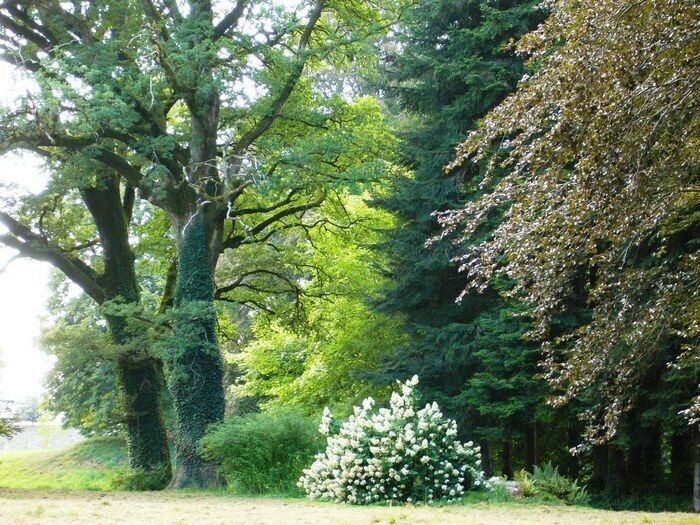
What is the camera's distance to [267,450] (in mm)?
13414

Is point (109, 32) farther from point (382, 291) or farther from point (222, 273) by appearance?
point (382, 291)

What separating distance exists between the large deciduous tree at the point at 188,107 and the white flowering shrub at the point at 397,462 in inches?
197

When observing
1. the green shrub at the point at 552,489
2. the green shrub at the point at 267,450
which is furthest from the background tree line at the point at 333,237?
the green shrub at the point at 267,450

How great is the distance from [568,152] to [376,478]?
581cm

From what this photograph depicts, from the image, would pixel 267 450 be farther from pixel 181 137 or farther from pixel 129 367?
pixel 181 137

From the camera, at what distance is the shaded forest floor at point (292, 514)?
783cm

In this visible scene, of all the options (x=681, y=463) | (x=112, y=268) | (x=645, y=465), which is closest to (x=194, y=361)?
(x=112, y=268)

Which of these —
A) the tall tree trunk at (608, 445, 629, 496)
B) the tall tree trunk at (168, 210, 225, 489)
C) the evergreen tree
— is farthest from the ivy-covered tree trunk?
the tall tree trunk at (608, 445, 629, 496)

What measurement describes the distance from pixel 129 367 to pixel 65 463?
16.0m

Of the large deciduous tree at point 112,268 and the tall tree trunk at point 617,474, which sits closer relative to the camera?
the tall tree trunk at point 617,474

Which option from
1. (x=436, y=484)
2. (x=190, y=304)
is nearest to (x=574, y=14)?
(x=436, y=484)

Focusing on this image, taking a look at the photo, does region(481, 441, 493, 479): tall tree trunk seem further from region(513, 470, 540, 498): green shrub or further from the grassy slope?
the grassy slope

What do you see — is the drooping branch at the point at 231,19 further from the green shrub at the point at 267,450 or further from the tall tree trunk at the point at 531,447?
the tall tree trunk at the point at 531,447

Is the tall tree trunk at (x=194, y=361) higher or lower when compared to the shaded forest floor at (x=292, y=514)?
higher
